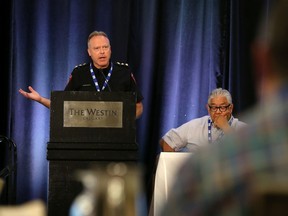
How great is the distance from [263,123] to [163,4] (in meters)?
5.75

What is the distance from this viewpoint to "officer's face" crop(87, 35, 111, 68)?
16.3ft

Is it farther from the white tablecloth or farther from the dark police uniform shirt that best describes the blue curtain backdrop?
the white tablecloth

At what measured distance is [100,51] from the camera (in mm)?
4977

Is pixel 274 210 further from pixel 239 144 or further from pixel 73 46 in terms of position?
pixel 73 46

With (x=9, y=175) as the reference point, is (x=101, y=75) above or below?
above

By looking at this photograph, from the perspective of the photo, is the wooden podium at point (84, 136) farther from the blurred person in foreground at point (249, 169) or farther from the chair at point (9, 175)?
the blurred person in foreground at point (249, 169)

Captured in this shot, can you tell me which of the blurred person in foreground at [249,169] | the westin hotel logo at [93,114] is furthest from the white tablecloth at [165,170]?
the blurred person in foreground at [249,169]

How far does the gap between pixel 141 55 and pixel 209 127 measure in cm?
136

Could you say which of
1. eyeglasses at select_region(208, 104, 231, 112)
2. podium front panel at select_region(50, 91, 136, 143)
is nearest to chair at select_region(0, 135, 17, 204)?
podium front panel at select_region(50, 91, 136, 143)

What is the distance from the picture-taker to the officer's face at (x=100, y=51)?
496 centimetres

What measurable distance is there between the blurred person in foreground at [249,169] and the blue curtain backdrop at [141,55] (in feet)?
17.9

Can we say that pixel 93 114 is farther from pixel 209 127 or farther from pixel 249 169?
pixel 249 169

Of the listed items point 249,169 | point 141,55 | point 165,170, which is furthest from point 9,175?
point 249,169

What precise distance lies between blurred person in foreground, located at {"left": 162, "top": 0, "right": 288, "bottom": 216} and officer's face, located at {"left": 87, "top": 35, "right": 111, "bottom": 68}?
13.8 ft
